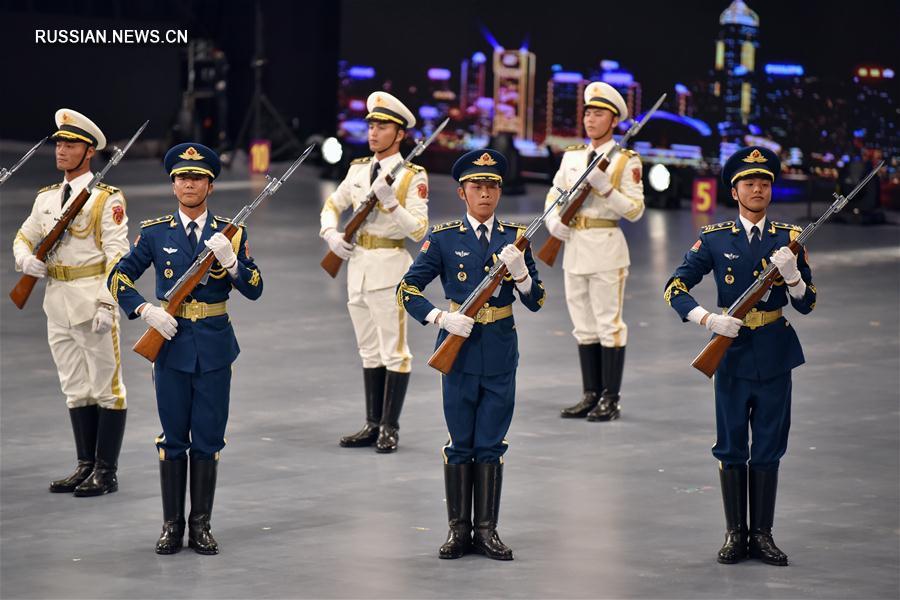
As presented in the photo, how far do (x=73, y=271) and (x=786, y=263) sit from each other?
10.3 ft

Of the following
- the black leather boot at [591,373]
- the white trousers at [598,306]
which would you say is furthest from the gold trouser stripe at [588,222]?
the black leather boot at [591,373]

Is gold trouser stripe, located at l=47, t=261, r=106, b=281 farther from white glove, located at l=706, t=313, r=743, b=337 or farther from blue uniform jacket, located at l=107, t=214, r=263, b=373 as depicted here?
white glove, located at l=706, t=313, r=743, b=337

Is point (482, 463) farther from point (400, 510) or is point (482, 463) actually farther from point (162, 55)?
point (162, 55)

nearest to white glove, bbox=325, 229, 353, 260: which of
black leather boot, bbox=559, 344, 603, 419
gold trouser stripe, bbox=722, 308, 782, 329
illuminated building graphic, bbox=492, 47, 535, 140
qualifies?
black leather boot, bbox=559, 344, 603, 419

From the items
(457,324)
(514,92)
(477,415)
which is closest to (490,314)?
(457,324)

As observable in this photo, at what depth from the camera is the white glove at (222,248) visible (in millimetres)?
5863

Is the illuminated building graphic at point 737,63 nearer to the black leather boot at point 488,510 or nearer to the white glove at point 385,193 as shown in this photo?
the white glove at point 385,193

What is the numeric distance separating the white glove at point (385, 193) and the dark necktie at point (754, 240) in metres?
2.17

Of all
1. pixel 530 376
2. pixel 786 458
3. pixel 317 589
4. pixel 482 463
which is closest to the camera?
pixel 317 589

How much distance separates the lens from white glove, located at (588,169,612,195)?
834 centimetres

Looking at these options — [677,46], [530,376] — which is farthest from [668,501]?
[677,46]

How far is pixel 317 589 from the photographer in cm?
565

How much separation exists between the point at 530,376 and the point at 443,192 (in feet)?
36.4

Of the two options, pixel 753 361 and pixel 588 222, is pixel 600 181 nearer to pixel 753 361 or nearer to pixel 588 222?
pixel 588 222
